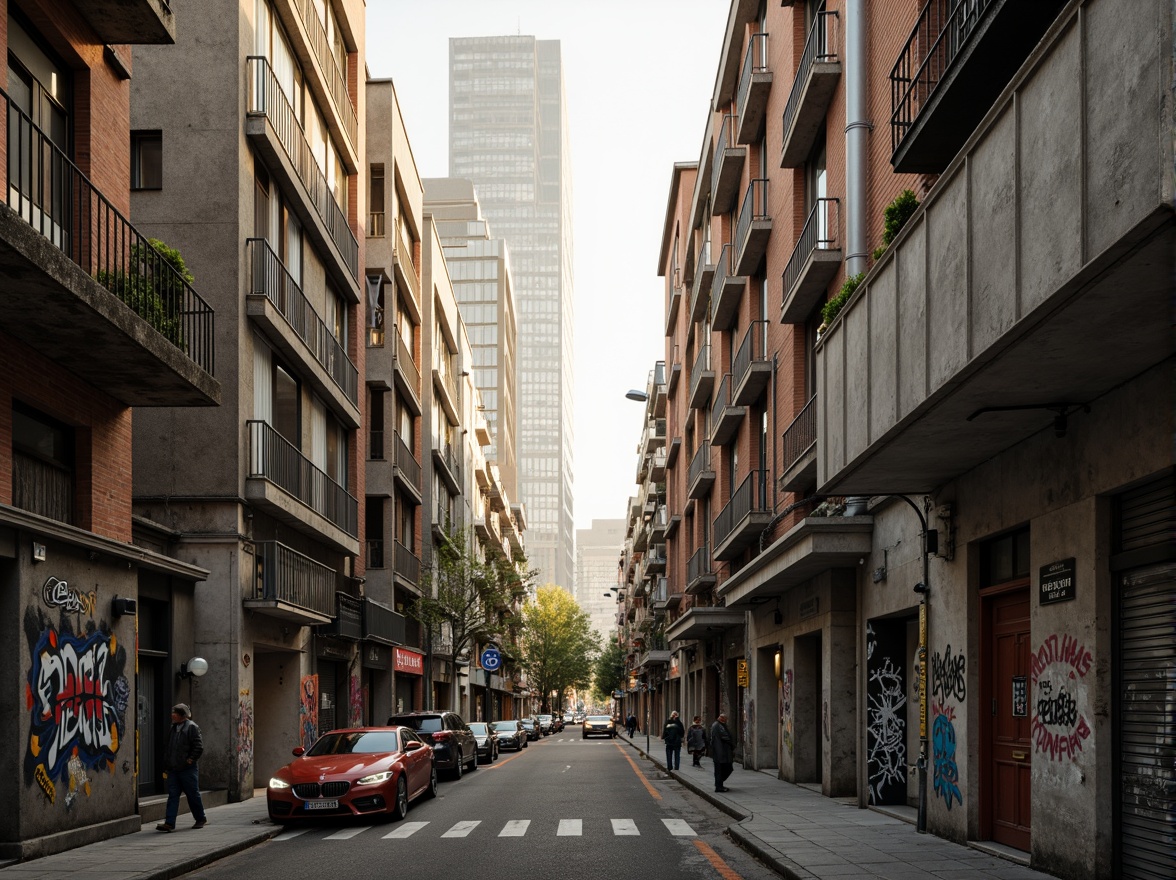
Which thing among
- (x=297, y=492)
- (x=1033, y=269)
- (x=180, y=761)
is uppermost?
(x=1033, y=269)

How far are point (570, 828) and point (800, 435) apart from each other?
8.51 metres

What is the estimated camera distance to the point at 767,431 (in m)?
27.7

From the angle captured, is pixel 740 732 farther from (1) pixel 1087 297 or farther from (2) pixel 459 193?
(2) pixel 459 193

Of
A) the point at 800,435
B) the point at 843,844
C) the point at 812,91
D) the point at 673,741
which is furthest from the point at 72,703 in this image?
the point at 673,741

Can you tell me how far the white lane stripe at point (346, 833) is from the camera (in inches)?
615

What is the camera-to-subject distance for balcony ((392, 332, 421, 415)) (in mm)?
37781

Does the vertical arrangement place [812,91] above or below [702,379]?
above

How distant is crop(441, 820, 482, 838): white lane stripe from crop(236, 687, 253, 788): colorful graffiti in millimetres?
5553

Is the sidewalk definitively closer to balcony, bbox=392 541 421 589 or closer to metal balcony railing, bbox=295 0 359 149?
metal balcony railing, bbox=295 0 359 149

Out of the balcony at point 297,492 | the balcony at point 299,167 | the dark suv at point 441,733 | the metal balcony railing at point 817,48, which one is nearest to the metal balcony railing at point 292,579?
the balcony at point 297,492

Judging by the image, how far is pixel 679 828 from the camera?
53.6 feet

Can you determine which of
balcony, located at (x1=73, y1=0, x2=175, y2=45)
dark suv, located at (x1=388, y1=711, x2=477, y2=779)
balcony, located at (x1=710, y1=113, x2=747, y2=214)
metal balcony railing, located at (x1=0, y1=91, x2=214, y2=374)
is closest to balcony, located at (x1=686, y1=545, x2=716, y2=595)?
balcony, located at (x1=710, y1=113, x2=747, y2=214)

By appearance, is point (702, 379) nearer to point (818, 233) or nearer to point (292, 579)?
point (818, 233)

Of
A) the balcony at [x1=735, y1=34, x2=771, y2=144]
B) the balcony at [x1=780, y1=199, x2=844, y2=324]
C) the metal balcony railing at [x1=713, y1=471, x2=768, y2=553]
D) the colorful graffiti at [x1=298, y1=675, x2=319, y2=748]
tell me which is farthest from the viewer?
the metal balcony railing at [x1=713, y1=471, x2=768, y2=553]
